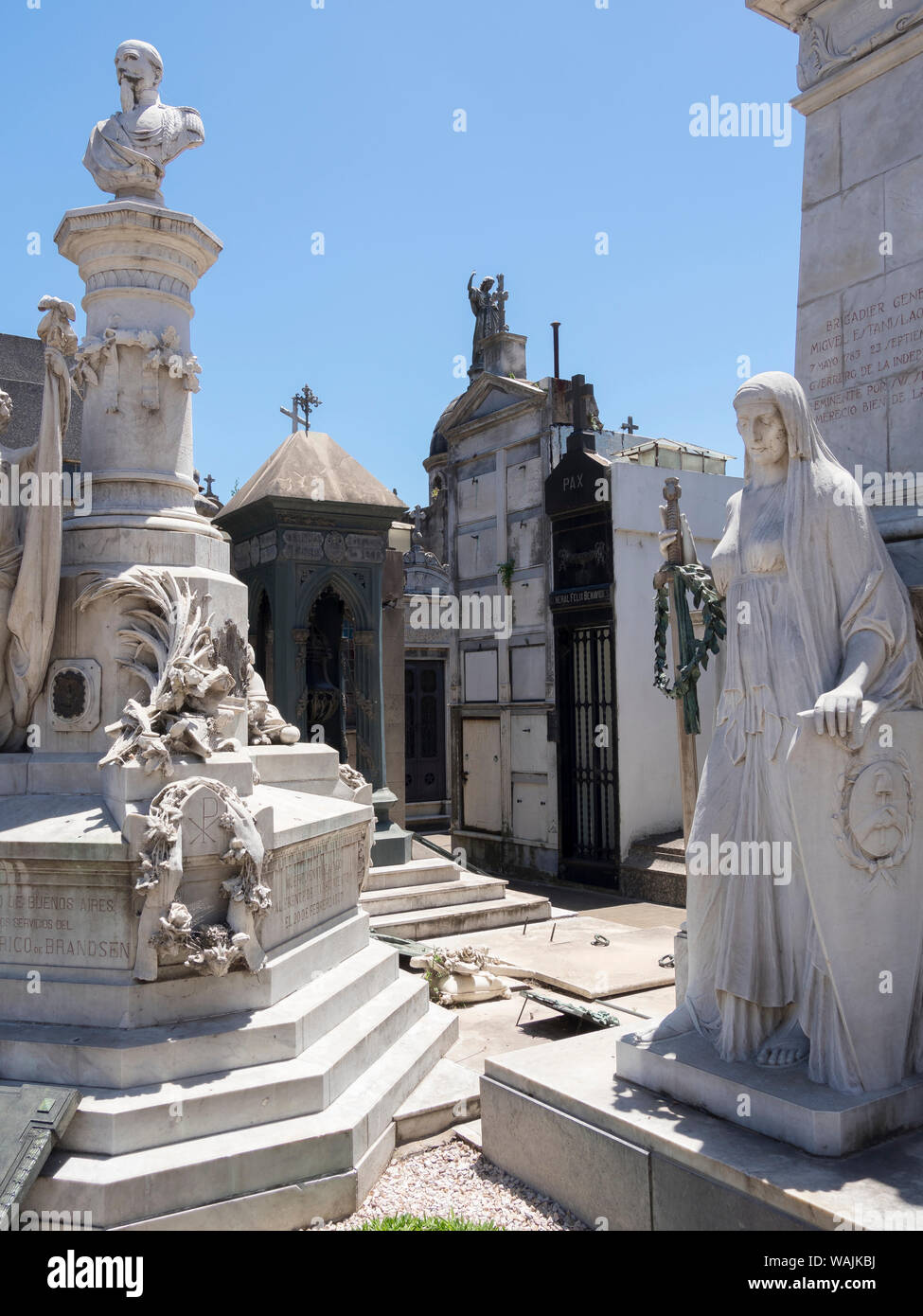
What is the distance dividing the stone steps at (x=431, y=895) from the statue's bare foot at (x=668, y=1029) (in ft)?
15.7

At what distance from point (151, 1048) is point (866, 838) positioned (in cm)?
300

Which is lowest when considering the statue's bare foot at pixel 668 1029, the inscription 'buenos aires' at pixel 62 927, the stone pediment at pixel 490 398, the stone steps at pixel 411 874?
the stone steps at pixel 411 874

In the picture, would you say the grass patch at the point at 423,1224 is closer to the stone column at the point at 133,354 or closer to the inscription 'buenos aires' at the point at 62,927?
the inscription 'buenos aires' at the point at 62,927

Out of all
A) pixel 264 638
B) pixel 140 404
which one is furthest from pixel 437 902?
pixel 140 404

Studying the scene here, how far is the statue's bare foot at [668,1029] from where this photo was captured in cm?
390

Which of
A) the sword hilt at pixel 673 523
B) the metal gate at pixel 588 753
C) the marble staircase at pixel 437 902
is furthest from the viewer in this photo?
the metal gate at pixel 588 753

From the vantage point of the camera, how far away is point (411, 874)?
934cm

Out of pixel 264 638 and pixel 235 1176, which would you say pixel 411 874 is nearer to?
pixel 264 638

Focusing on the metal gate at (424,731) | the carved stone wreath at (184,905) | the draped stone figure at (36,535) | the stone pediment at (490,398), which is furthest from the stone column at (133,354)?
the metal gate at (424,731)

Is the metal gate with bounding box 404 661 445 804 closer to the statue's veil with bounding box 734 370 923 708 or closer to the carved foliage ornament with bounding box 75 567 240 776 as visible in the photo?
the carved foliage ornament with bounding box 75 567 240 776

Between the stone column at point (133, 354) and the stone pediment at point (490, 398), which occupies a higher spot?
the stone pediment at point (490, 398)

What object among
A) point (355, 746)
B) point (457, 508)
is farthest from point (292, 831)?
point (457, 508)
